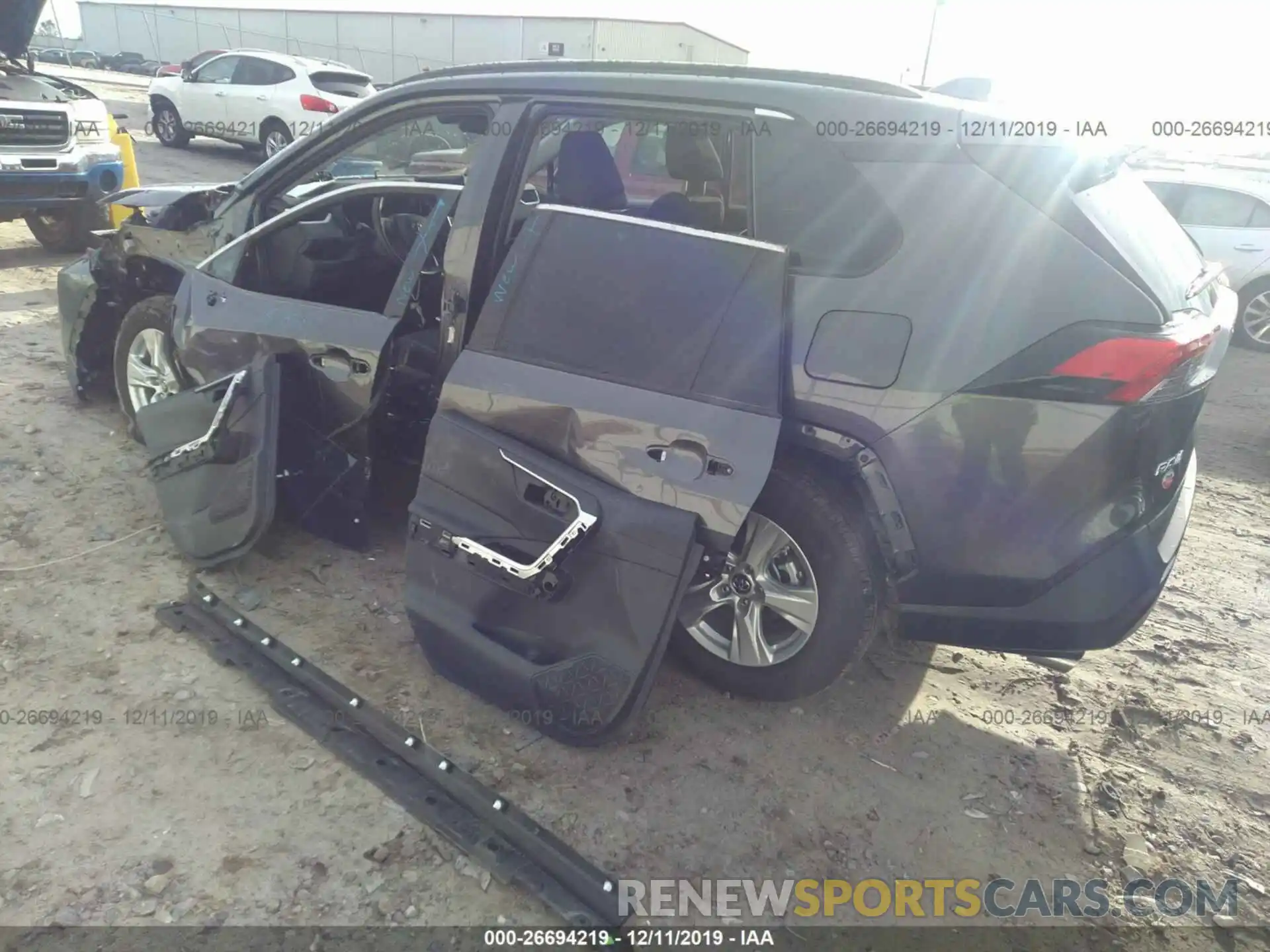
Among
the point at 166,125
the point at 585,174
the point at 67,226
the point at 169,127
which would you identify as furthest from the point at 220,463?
the point at 166,125

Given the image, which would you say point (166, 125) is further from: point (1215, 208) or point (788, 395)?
point (788, 395)

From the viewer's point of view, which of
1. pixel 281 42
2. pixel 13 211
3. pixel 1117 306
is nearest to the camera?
pixel 1117 306

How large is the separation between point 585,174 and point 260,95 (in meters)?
13.1

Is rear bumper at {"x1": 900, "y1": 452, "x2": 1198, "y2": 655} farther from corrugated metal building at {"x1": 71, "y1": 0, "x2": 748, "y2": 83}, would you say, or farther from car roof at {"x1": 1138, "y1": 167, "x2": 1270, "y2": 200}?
corrugated metal building at {"x1": 71, "y1": 0, "x2": 748, "y2": 83}

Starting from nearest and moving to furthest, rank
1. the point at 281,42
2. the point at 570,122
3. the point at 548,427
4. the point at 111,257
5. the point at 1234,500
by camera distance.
Answer: 1. the point at 548,427
2. the point at 570,122
3. the point at 111,257
4. the point at 1234,500
5. the point at 281,42

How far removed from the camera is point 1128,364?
7.01 ft

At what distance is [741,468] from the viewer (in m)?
2.30

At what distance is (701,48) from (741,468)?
126ft

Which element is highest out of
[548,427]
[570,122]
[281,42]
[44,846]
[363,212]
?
[281,42]

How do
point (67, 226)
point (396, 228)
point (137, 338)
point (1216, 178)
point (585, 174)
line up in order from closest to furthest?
point (585, 174) → point (396, 228) → point (137, 338) → point (67, 226) → point (1216, 178)

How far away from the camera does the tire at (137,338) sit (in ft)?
12.7

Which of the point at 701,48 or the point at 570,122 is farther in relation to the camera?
the point at 701,48

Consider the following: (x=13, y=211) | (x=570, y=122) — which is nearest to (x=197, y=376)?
(x=570, y=122)

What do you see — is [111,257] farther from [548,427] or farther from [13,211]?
[13,211]
